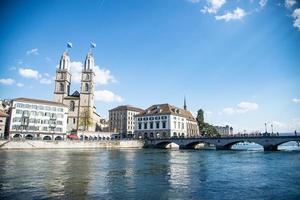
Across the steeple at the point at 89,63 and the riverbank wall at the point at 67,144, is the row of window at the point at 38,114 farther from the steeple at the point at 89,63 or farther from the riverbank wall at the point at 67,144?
the steeple at the point at 89,63

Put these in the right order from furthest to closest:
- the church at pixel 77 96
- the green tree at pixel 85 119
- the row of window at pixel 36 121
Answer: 1. the church at pixel 77 96
2. the green tree at pixel 85 119
3. the row of window at pixel 36 121

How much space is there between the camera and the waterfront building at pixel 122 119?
158875 millimetres

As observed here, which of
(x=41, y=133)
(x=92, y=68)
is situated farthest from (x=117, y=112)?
(x=41, y=133)

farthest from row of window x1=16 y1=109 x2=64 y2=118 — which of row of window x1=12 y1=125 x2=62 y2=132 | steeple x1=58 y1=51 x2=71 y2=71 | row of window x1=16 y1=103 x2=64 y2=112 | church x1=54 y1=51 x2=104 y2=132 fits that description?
steeple x1=58 y1=51 x2=71 y2=71

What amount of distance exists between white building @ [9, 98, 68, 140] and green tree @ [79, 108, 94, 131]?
Result: 13181 mm

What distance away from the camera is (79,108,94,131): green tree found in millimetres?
118625

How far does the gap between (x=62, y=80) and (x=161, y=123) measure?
5265 centimetres

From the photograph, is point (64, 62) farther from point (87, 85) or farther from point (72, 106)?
point (72, 106)

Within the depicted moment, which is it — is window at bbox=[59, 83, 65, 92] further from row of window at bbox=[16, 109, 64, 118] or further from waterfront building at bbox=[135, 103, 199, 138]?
waterfront building at bbox=[135, 103, 199, 138]

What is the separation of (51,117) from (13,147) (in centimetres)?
3271

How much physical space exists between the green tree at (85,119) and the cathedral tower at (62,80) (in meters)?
12.6

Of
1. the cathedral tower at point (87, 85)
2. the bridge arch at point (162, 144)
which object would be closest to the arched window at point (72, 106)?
the cathedral tower at point (87, 85)

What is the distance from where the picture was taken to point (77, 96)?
429 feet

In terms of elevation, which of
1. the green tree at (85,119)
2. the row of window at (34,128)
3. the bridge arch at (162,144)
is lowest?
the bridge arch at (162,144)
